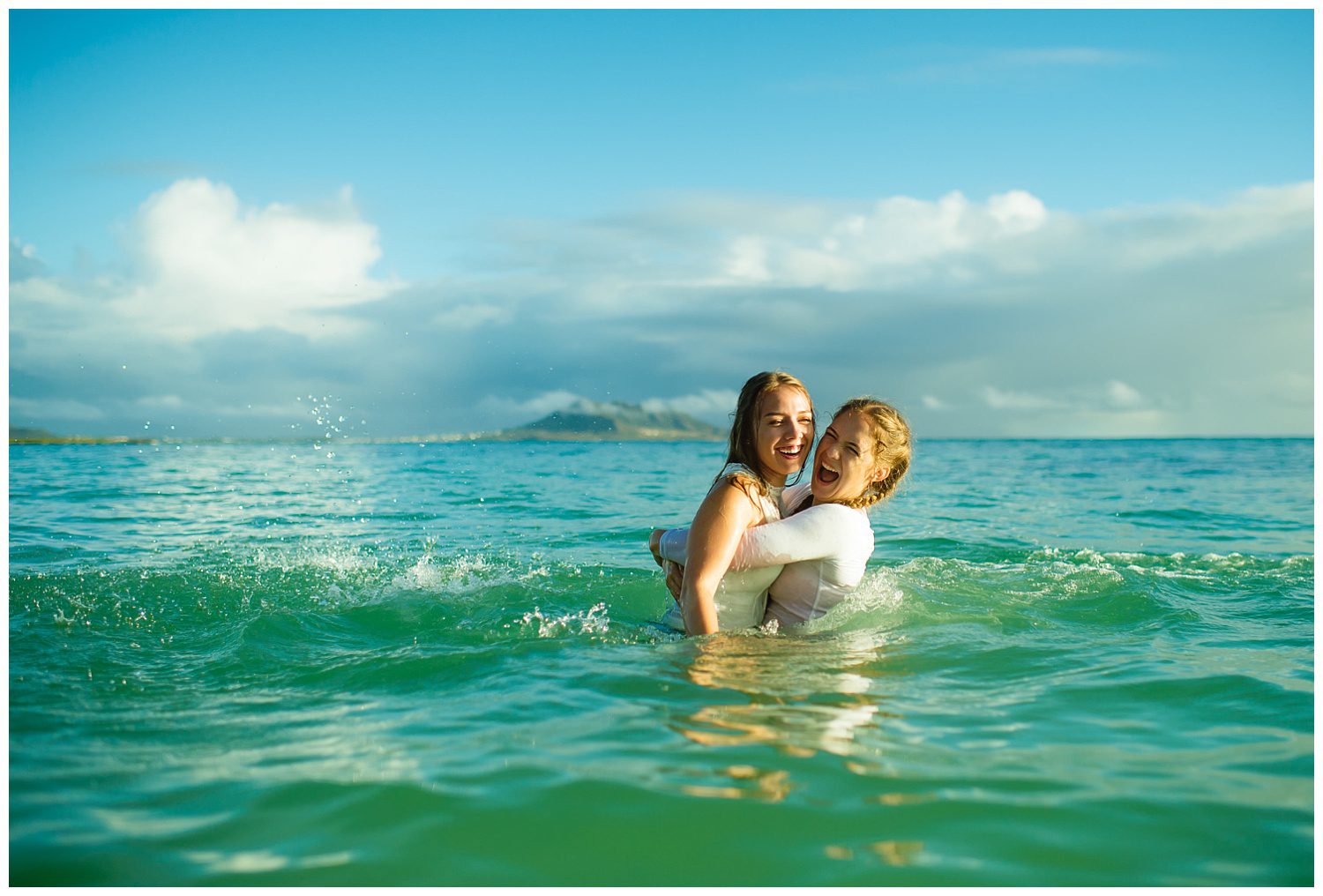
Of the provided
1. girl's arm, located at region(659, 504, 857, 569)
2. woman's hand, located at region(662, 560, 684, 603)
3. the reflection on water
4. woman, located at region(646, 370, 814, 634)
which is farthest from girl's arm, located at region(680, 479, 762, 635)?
woman's hand, located at region(662, 560, 684, 603)

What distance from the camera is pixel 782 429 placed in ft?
20.2

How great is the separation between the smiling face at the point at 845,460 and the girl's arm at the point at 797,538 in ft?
0.70

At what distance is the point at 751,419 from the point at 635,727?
2.28 meters

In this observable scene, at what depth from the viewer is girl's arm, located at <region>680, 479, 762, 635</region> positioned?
5844 mm

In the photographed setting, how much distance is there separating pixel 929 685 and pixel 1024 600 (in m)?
3.52

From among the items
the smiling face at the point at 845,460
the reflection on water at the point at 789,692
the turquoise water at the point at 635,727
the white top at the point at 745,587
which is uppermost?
the smiling face at the point at 845,460

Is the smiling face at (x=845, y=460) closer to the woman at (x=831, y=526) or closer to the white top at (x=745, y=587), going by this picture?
the woman at (x=831, y=526)

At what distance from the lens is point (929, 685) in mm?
5582

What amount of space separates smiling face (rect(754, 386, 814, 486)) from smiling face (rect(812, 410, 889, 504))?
18 cm

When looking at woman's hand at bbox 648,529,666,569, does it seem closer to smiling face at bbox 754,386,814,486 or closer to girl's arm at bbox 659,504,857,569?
girl's arm at bbox 659,504,857,569

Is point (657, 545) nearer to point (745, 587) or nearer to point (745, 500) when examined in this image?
point (745, 587)

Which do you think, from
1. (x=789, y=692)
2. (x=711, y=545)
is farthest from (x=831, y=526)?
(x=789, y=692)

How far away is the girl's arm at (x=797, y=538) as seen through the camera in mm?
6043

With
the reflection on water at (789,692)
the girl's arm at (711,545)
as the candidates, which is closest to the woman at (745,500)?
the girl's arm at (711,545)
